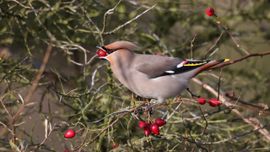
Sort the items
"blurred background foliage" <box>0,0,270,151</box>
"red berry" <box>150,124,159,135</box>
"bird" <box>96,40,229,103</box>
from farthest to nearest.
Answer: "bird" <box>96,40,229,103</box> → "blurred background foliage" <box>0,0,270,151</box> → "red berry" <box>150,124,159,135</box>

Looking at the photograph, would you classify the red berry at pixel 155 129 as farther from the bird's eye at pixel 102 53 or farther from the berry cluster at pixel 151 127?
the bird's eye at pixel 102 53

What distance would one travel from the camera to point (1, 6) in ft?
11.5

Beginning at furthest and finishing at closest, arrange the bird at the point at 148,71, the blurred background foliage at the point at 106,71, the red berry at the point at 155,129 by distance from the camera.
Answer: the bird at the point at 148,71 < the blurred background foliage at the point at 106,71 < the red berry at the point at 155,129

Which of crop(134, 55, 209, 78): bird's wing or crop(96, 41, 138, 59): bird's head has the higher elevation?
crop(96, 41, 138, 59): bird's head

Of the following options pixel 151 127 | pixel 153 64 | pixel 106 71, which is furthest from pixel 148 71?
pixel 151 127

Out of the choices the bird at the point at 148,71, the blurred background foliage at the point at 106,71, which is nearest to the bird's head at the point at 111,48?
the bird at the point at 148,71

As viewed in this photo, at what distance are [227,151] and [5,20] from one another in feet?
4.69

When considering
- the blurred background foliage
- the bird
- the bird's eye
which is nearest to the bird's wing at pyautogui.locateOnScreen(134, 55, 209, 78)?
the bird

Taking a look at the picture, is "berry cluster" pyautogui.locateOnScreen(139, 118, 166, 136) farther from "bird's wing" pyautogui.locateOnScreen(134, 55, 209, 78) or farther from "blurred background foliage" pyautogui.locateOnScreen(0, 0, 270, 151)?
"bird's wing" pyautogui.locateOnScreen(134, 55, 209, 78)

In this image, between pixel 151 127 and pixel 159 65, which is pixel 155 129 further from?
pixel 159 65

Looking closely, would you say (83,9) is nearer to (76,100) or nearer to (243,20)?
(76,100)

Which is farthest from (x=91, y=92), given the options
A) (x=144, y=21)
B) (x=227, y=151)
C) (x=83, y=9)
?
(x=144, y=21)

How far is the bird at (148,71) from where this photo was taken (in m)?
3.20

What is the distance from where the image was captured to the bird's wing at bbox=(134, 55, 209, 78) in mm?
3288
